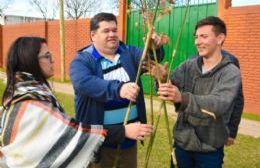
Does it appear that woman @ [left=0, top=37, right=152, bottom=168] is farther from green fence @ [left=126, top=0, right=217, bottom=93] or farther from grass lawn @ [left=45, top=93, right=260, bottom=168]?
green fence @ [left=126, top=0, right=217, bottom=93]

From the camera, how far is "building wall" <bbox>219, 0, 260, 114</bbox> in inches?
388

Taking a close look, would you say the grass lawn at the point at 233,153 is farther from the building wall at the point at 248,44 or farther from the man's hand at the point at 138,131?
the man's hand at the point at 138,131

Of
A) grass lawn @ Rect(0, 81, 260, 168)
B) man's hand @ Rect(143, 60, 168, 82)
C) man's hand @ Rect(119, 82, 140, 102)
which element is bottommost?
grass lawn @ Rect(0, 81, 260, 168)

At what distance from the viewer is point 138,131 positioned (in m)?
2.51

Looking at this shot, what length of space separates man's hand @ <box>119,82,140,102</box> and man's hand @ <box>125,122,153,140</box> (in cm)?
16

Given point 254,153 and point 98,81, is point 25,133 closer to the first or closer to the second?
point 98,81

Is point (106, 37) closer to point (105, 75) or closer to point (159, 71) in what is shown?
point (105, 75)

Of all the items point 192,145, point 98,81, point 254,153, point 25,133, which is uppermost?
point 98,81

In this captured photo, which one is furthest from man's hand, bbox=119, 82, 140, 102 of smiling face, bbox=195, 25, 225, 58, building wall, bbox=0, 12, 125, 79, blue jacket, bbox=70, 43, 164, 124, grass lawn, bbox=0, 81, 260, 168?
building wall, bbox=0, 12, 125, 79

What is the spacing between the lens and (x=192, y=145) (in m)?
3.17

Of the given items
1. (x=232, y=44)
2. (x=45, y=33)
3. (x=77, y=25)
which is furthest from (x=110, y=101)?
(x=45, y=33)

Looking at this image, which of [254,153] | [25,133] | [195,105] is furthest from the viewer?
[254,153]

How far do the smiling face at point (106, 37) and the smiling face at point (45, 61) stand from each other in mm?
731

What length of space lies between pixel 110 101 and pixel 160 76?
2.40ft
